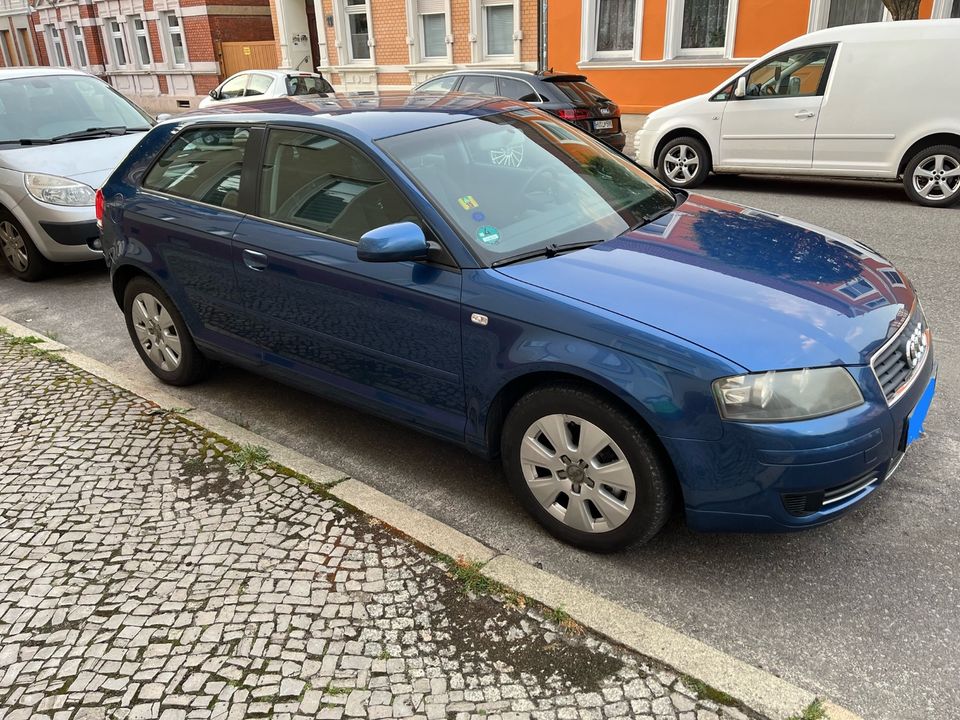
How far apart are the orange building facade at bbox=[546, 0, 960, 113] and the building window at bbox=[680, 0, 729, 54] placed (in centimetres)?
2

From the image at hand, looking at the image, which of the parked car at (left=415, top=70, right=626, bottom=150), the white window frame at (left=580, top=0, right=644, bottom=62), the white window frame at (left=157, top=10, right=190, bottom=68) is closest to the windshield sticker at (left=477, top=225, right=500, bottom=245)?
the parked car at (left=415, top=70, right=626, bottom=150)

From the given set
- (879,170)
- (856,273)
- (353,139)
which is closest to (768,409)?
(856,273)

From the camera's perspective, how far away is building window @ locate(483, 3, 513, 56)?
17.9 meters

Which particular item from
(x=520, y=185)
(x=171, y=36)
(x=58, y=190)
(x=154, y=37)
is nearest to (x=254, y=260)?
(x=520, y=185)

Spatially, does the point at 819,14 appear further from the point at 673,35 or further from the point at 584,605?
the point at 584,605

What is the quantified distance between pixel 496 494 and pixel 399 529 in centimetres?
57

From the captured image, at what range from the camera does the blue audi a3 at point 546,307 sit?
105 inches

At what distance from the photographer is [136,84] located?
29.9 meters

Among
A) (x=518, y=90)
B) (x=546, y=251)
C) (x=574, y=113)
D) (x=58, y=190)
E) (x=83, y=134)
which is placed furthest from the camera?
(x=518, y=90)

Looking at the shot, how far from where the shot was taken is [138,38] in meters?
28.9

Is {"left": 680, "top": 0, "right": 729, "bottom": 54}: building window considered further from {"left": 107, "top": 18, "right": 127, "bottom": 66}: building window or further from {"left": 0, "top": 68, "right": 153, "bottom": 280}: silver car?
{"left": 107, "top": 18, "right": 127, "bottom": 66}: building window

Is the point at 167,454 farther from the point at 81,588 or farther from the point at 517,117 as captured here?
the point at 517,117

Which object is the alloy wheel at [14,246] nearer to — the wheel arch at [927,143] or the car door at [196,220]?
the car door at [196,220]

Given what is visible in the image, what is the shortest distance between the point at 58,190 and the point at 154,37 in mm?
24447
